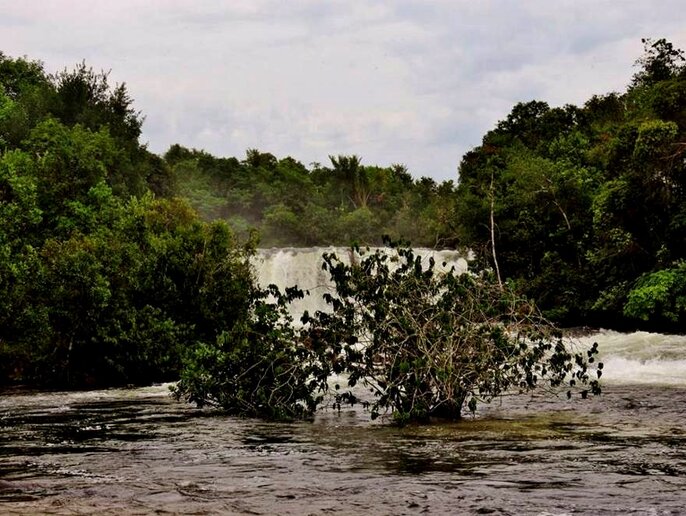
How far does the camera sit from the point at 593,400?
54.3 feet

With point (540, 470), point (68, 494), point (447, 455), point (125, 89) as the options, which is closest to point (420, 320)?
point (447, 455)

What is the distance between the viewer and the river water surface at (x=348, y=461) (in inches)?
309

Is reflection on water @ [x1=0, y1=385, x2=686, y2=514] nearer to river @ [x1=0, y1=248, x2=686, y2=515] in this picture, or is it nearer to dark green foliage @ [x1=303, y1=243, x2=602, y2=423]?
river @ [x1=0, y1=248, x2=686, y2=515]

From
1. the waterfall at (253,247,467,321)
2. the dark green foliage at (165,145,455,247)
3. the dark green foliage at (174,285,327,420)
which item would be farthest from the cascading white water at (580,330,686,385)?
the dark green foliage at (165,145,455,247)

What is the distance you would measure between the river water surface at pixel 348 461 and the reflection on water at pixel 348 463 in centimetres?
2

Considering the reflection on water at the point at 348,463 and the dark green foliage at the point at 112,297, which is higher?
the dark green foliage at the point at 112,297

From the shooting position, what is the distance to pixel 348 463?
1015cm

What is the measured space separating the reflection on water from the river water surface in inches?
0.9

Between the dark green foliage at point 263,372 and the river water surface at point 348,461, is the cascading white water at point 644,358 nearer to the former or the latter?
the river water surface at point 348,461

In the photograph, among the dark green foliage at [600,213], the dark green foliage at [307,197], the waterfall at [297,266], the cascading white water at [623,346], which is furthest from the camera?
the dark green foliage at [307,197]

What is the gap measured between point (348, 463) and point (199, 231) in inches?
562

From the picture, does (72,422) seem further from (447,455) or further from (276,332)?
(447,455)

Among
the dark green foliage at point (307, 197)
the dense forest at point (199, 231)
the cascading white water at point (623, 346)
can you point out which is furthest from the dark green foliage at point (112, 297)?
the dark green foliage at point (307, 197)

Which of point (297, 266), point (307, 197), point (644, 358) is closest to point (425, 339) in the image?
point (644, 358)
